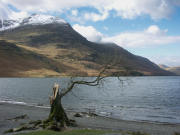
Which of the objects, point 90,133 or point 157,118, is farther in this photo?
point 157,118

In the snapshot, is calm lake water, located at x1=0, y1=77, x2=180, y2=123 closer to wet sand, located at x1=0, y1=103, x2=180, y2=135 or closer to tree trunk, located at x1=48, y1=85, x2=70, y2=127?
tree trunk, located at x1=48, y1=85, x2=70, y2=127

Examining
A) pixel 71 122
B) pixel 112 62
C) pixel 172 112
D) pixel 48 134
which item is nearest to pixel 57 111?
pixel 71 122

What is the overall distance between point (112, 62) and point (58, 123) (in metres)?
9.35

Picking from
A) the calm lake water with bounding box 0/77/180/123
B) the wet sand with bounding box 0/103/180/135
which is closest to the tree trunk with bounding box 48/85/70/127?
the calm lake water with bounding box 0/77/180/123

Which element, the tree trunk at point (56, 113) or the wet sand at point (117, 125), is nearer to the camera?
the tree trunk at point (56, 113)

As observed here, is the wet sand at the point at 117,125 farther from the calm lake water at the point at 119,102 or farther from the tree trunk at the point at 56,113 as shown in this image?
the calm lake water at the point at 119,102

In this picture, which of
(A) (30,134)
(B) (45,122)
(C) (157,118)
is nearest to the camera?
(A) (30,134)

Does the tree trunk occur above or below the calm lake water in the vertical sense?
above

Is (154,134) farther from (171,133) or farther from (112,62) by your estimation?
(112,62)

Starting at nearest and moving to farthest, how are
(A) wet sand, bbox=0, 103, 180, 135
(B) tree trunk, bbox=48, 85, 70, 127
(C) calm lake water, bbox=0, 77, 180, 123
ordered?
(B) tree trunk, bbox=48, 85, 70, 127 → (A) wet sand, bbox=0, 103, 180, 135 → (C) calm lake water, bbox=0, 77, 180, 123

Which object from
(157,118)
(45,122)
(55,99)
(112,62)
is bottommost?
(157,118)

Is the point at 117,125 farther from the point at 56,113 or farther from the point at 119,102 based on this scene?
the point at 119,102

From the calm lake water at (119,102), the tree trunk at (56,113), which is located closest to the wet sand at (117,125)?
the tree trunk at (56,113)

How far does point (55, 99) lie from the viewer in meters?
22.7
